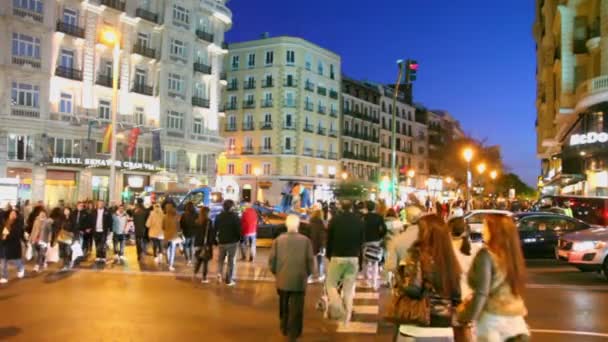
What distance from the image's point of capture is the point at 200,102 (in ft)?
174

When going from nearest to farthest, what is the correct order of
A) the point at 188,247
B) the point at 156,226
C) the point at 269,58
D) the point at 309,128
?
the point at 156,226 → the point at 188,247 → the point at 269,58 → the point at 309,128

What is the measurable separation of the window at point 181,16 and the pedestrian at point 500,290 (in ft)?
159

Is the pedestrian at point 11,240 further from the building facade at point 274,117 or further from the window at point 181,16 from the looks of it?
the building facade at point 274,117

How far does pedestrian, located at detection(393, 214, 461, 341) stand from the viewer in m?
5.33

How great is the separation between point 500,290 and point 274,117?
67152mm

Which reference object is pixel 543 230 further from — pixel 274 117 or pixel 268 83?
pixel 268 83

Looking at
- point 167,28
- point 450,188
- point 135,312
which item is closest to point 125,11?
point 167,28

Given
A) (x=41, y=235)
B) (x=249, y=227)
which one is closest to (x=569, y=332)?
(x=249, y=227)

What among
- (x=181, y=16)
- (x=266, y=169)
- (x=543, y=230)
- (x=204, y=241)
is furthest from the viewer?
(x=266, y=169)

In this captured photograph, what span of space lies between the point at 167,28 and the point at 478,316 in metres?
47.7

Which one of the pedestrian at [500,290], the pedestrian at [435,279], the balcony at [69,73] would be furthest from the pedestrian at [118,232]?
the balcony at [69,73]

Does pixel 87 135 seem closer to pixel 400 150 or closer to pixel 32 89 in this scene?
pixel 32 89

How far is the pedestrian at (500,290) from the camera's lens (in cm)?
473

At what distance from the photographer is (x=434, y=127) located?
108 m
